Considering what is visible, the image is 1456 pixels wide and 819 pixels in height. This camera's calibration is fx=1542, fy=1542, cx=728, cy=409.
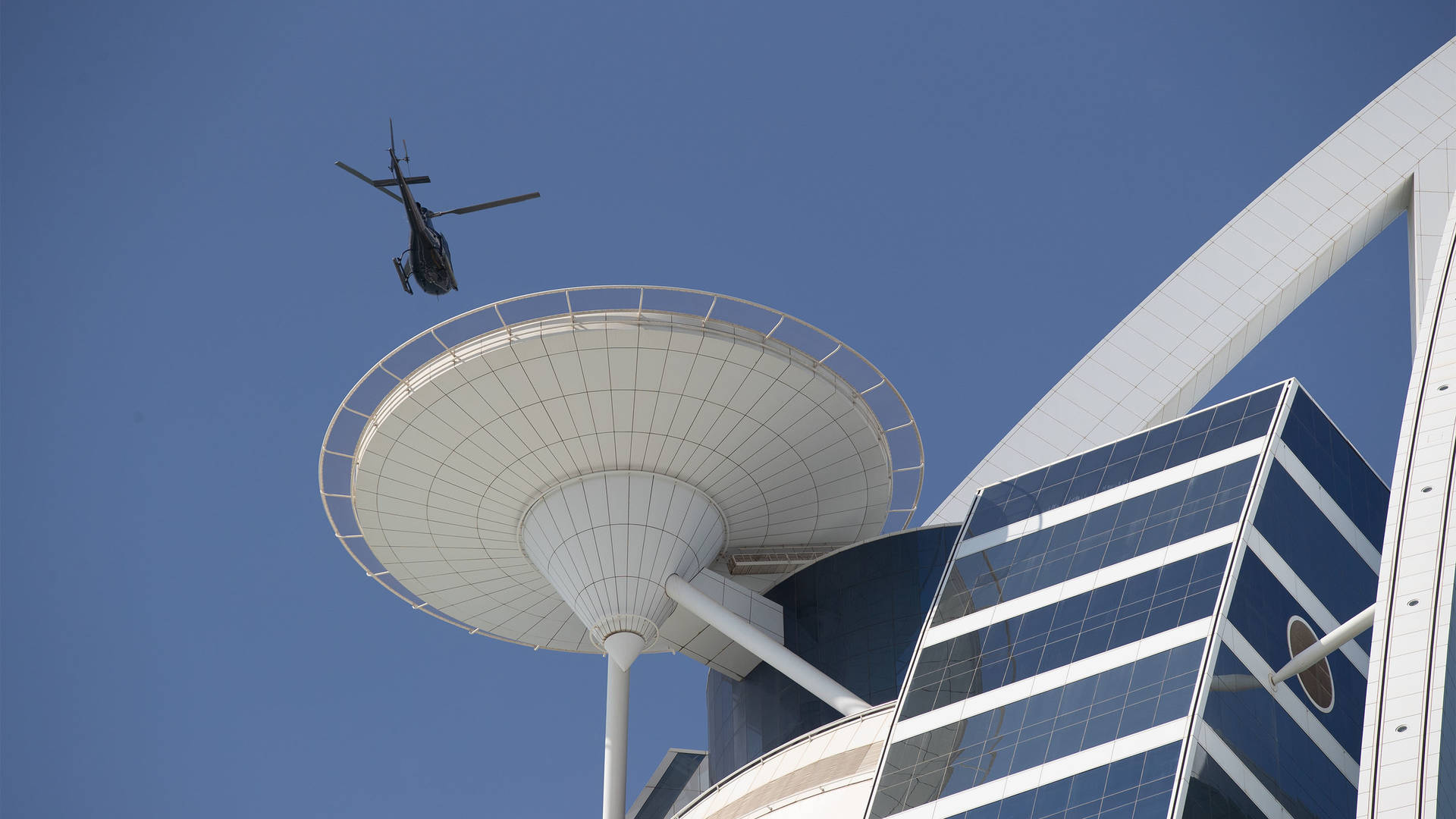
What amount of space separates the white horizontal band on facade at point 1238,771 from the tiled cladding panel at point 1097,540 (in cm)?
772

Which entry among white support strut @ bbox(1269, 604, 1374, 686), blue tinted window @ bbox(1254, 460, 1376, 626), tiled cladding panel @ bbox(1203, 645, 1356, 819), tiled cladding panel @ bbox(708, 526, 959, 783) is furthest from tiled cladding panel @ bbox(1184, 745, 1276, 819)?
tiled cladding panel @ bbox(708, 526, 959, 783)

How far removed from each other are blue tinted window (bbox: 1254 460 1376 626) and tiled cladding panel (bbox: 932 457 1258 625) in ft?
3.22

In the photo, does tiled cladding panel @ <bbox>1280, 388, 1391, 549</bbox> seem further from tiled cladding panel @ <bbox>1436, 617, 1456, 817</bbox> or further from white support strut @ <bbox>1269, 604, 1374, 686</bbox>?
tiled cladding panel @ <bbox>1436, 617, 1456, 817</bbox>

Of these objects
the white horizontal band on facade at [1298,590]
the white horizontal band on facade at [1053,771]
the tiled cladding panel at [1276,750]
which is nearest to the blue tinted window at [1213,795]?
the white horizontal band on facade at [1053,771]

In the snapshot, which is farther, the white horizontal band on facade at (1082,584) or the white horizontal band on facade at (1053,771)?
the white horizontal band on facade at (1082,584)

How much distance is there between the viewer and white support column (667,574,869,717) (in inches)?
2040

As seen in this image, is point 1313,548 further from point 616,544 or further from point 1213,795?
point 616,544

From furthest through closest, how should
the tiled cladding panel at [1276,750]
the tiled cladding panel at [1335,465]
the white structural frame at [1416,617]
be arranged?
the tiled cladding panel at [1335,465]
the tiled cladding panel at [1276,750]
the white structural frame at [1416,617]

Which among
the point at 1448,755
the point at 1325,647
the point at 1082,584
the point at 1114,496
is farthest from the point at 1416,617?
the point at 1114,496

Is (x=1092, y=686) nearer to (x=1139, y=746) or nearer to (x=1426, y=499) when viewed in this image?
(x=1139, y=746)

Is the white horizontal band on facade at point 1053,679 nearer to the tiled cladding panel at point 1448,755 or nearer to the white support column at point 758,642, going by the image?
the white support column at point 758,642

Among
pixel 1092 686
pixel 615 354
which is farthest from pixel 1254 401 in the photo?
pixel 615 354

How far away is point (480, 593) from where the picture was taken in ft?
194

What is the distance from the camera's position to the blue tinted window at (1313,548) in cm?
4606
